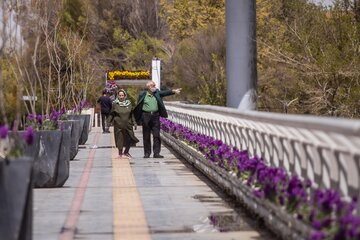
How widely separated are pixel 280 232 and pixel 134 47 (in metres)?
61.4

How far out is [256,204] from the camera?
10398mm

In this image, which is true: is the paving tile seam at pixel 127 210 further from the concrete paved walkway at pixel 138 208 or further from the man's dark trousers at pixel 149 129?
the man's dark trousers at pixel 149 129

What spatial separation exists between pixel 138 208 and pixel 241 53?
7443 millimetres

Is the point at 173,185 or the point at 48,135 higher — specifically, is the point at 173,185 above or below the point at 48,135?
below

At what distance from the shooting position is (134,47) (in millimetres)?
69812

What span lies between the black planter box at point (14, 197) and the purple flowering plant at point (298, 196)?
95.7 inches

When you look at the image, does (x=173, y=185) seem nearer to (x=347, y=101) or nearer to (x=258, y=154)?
(x=258, y=154)

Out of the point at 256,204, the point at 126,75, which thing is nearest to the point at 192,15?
the point at 126,75

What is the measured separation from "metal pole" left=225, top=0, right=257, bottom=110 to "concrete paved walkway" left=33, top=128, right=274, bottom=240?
1965mm

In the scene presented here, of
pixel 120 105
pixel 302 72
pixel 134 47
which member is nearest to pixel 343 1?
pixel 302 72

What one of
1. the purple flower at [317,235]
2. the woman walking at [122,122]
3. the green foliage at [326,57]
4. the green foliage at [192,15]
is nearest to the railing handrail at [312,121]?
the purple flower at [317,235]

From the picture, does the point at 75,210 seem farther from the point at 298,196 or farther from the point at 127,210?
the point at 298,196

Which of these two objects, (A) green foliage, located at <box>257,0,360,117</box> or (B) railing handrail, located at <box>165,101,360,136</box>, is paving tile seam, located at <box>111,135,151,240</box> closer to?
(B) railing handrail, located at <box>165,101,360,136</box>

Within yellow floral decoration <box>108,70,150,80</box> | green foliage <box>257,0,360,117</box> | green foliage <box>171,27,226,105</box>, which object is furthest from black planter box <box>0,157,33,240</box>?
green foliage <box>171,27,226,105</box>
